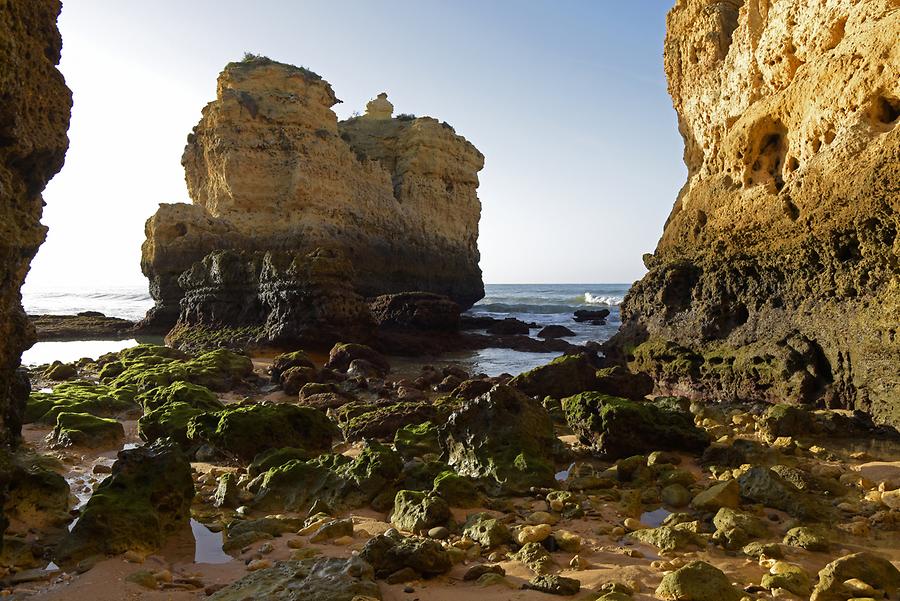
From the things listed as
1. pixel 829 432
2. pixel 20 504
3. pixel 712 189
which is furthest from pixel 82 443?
pixel 712 189

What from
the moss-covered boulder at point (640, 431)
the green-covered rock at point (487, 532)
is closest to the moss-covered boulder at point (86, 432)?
the green-covered rock at point (487, 532)

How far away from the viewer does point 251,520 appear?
4.52 m

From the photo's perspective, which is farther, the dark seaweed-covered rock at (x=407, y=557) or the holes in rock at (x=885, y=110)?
the holes in rock at (x=885, y=110)

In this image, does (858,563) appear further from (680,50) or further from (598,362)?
(680,50)

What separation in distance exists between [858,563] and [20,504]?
5.59 m

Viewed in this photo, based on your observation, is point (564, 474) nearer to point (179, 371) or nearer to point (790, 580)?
point (790, 580)

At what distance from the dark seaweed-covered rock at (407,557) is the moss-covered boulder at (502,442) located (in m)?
1.77

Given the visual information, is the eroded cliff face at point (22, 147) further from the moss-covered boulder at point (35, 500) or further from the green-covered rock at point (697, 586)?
the green-covered rock at point (697, 586)

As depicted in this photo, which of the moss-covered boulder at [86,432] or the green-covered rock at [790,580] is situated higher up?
the green-covered rock at [790,580]

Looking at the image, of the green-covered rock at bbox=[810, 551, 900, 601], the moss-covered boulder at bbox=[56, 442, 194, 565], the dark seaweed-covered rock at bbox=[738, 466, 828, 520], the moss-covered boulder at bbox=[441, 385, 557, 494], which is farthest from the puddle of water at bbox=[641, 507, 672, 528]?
the moss-covered boulder at bbox=[56, 442, 194, 565]

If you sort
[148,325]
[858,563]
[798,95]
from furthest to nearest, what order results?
[148,325] < [798,95] < [858,563]

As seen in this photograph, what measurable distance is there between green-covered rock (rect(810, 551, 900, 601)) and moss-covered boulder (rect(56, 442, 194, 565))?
4122mm

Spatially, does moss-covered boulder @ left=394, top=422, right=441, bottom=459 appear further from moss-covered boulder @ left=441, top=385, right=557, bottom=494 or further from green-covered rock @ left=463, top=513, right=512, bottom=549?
green-covered rock @ left=463, top=513, right=512, bottom=549

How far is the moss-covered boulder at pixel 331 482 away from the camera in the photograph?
498cm
